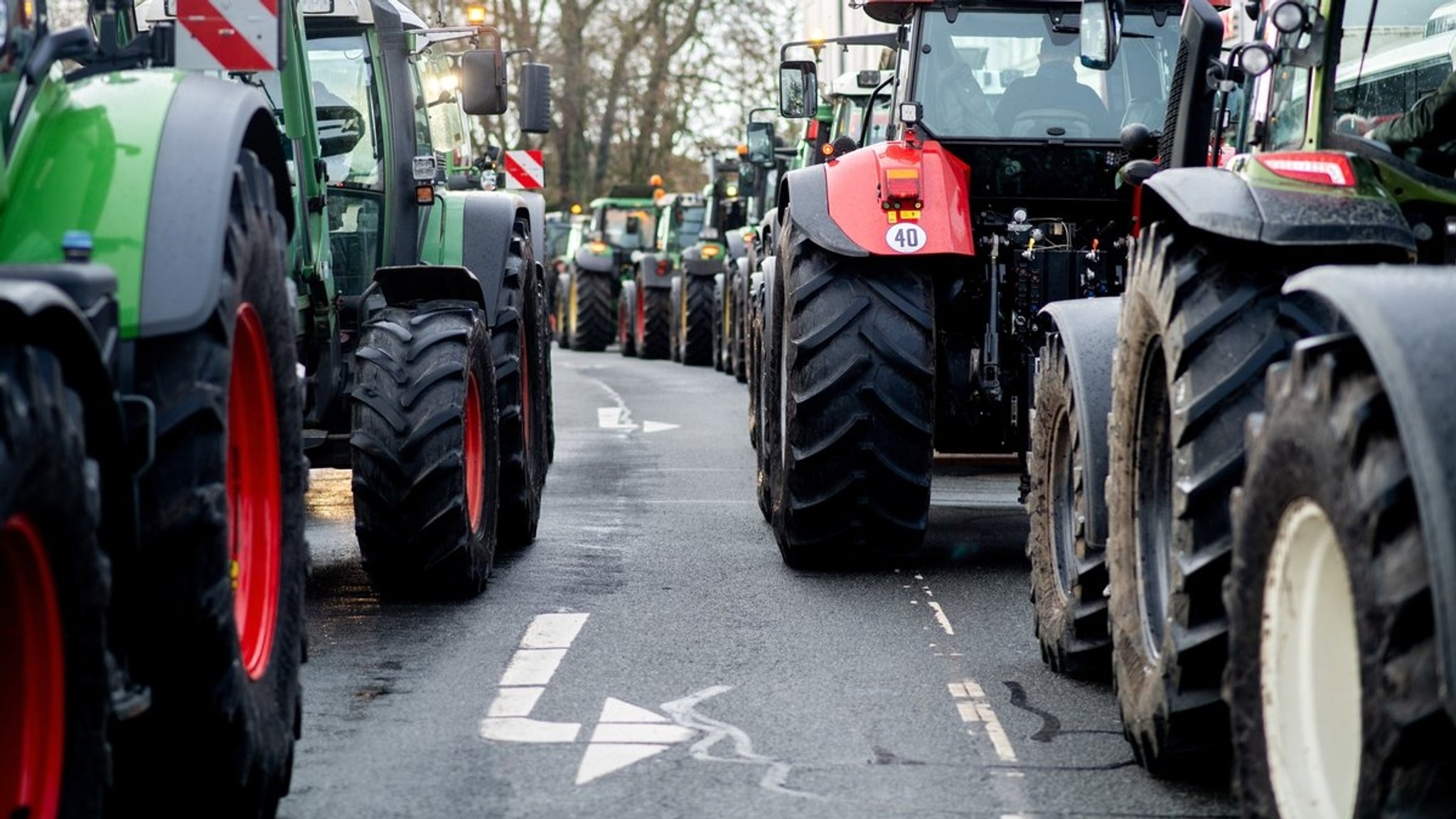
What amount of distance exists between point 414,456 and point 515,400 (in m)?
1.61

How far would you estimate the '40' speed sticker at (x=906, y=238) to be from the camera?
28.2 feet

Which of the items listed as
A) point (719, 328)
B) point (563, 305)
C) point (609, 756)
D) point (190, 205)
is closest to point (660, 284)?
point (719, 328)

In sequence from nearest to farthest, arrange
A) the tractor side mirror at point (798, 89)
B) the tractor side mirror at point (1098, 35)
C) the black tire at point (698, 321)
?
the tractor side mirror at point (1098, 35) → the tractor side mirror at point (798, 89) → the black tire at point (698, 321)

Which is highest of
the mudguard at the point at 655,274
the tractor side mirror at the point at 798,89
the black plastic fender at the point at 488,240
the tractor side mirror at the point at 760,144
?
the tractor side mirror at the point at 798,89

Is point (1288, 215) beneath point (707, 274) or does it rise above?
above

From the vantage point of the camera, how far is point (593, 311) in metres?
34.2

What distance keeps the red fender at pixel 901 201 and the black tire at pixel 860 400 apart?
0.43 feet

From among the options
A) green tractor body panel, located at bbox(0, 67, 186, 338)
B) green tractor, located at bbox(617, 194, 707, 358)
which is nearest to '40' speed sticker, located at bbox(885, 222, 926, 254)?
green tractor body panel, located at bbox(0, 67, 186, 338)

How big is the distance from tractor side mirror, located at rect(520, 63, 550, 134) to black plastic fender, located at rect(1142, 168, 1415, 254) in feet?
20.2

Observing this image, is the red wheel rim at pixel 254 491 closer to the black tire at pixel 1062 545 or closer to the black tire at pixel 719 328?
the black tire at pixel 1062 545

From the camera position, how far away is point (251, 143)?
5117mm

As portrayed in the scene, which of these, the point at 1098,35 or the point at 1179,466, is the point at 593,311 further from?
the point at 1179,466

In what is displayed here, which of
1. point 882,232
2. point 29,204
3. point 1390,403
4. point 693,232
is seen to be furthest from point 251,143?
point 693,232

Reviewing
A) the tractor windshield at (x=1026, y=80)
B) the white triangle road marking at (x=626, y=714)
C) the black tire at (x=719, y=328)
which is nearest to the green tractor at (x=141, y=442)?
the white triangle road marking at (x=626, y=714)
